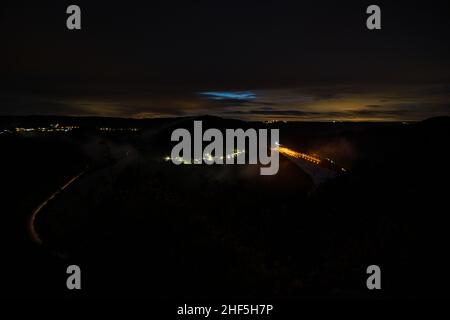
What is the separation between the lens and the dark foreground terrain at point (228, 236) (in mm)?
12539

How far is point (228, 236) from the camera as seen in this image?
20688mm

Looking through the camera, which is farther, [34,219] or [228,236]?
[228,236]

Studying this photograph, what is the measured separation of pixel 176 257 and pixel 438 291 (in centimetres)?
848

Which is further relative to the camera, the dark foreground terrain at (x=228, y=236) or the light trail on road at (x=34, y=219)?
the light trail on road at (x=34, y=219)

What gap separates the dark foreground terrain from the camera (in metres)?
12.5

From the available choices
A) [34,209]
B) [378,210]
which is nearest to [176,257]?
[34,209]

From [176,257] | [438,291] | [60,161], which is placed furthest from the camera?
[60,161]

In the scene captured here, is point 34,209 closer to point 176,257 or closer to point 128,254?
point 128,254

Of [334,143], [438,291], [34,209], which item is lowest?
[438,291]

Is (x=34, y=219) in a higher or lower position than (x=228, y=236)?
higher

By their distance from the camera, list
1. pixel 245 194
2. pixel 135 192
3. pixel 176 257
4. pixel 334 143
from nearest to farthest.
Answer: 1. pixel 176 257
2. pixel 135 192
3. pixel 245 194
4. pixel 334 143

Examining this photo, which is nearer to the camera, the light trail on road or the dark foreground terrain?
the dark foreground terrain

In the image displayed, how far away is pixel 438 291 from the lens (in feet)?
40.4

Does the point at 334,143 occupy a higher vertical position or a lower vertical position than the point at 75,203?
higher
